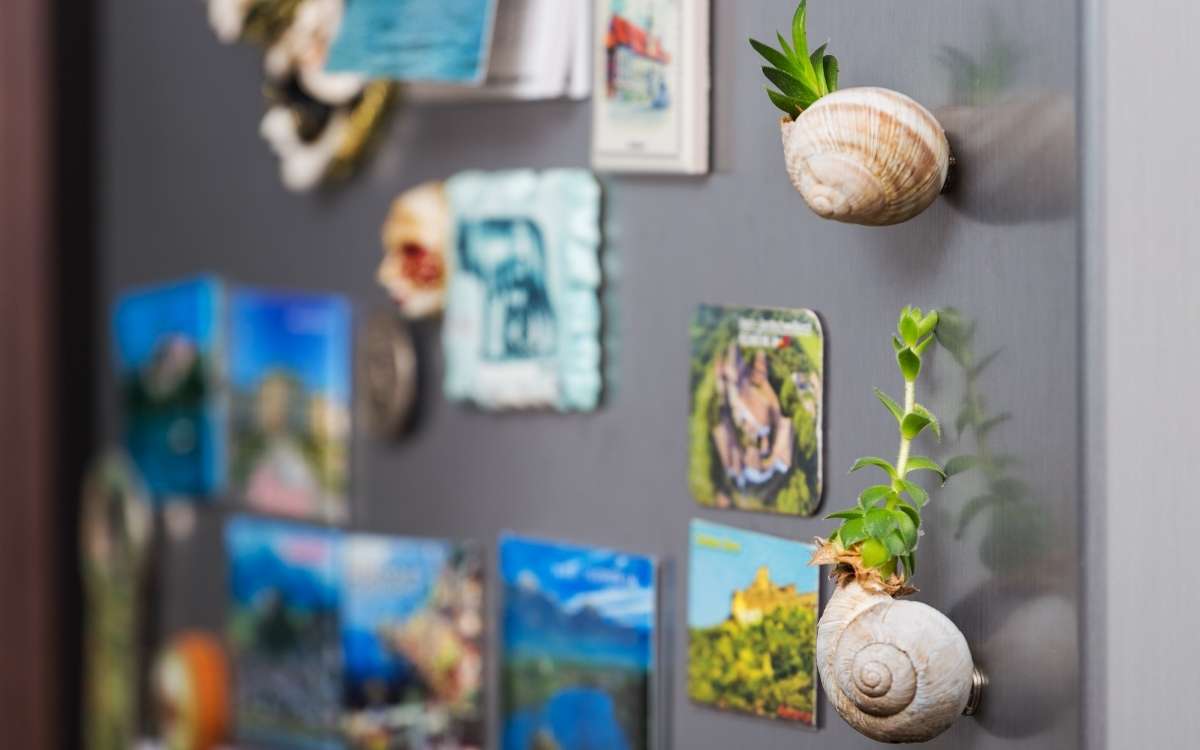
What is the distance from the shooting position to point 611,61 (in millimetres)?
843

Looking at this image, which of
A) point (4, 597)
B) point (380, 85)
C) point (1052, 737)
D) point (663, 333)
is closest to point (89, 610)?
point (4, 597)

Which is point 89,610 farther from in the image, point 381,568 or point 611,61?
point 611,61

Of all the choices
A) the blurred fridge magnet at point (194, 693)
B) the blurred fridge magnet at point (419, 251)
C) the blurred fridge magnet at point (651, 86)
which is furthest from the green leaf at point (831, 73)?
the blurred fridge magnet at point (194, 693)

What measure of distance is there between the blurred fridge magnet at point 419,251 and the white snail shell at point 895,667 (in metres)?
0.41

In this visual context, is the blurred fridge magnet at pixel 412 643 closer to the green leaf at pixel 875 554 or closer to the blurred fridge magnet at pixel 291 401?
the blurred fridge magnet at pixel 291 401

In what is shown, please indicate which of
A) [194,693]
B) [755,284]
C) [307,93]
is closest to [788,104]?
[755,284]

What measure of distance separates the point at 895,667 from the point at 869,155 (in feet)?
0.74

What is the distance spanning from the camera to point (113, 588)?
1251 mm

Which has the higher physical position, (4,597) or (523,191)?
(523,191)

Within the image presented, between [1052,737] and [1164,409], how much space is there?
0.16 metres

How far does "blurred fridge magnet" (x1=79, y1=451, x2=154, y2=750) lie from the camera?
123 cm

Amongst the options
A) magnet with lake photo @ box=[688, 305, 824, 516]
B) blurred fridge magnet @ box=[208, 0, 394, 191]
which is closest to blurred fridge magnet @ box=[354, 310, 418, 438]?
blurred fridge magnet @ box=[208, 0, 394, 191]

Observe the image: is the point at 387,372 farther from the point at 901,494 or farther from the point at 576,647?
the point at 901,494

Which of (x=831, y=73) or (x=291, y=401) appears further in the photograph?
(x=291, y=401)
